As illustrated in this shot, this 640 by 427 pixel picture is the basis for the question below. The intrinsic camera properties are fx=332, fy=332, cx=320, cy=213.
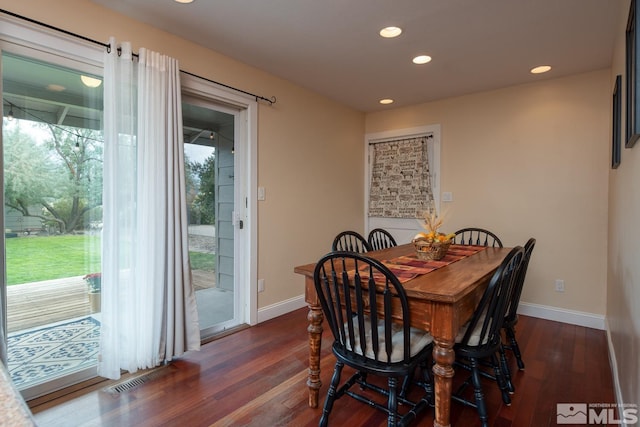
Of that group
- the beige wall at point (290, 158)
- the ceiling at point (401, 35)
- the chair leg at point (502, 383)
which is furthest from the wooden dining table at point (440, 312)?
the ceiling at point (401, 35)

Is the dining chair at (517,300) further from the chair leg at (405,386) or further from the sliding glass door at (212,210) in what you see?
the sliding glass door at (212,210)

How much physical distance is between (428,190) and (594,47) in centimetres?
197

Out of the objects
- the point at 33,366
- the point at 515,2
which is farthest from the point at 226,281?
the point at 515,2

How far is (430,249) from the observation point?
7.29 feet

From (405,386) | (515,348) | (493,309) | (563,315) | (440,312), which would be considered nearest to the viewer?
(440,312)

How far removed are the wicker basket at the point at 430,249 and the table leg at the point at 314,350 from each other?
0.84 meters

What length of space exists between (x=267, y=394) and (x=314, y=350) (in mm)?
457

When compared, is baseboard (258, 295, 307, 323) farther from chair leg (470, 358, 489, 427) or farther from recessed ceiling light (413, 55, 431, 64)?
recessed ceiling light (413, 55, 431, 64)

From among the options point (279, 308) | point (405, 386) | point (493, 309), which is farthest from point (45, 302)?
point (493, 309)

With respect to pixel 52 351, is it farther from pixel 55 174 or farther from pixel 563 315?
pixel 563 315

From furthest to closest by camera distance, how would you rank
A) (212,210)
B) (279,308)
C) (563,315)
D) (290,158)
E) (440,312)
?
(290,158) < (279,308) < (563,315) < (212,210) < (440,312)

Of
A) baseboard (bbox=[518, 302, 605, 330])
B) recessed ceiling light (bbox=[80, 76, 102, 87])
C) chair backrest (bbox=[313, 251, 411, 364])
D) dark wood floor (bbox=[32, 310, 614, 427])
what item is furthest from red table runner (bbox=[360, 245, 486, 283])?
recessed ceiling light (bbox=[80, 76, 102, 87])

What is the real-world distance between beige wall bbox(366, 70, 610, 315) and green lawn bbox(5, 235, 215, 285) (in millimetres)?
3535

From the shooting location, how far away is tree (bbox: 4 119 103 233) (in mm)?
1882
